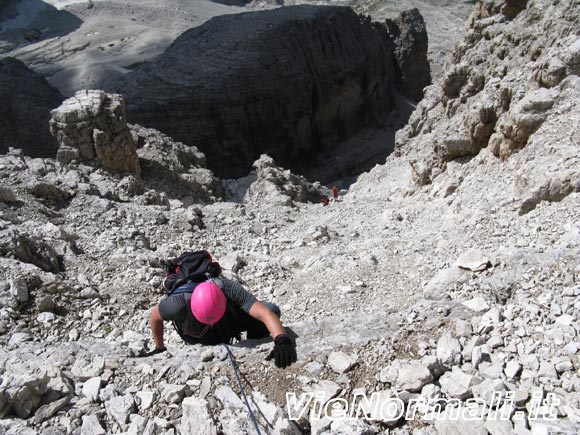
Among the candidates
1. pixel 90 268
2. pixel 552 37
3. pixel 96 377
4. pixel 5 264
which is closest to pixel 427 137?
pixel 552 37

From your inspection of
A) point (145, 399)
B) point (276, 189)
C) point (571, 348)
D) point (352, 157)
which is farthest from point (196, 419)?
point (352, 157)

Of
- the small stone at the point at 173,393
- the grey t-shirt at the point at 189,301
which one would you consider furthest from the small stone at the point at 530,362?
the small stone at the point at 173,393

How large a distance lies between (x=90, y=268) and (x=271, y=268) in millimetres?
3153

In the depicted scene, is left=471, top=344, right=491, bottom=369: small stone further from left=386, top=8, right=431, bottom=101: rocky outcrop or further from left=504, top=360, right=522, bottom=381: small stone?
left=386, top=8, right=431, bottom=101: rocky outcrop

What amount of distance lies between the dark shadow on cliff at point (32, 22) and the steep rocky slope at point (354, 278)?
124 ft

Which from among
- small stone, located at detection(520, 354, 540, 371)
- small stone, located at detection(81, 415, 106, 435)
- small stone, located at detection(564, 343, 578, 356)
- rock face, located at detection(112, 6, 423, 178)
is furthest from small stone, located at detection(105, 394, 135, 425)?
rock face, located at detection(112, 6, 423, 178)

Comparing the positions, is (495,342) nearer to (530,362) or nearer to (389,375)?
(530,362)

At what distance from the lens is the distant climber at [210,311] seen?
4000 mm

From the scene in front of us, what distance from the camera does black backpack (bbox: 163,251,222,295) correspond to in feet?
13.9

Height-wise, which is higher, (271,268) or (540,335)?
(540,335)

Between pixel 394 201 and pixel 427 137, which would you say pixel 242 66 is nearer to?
pixel 427 137

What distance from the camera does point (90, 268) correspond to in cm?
822

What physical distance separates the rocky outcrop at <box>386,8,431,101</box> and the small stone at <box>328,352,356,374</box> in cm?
3837

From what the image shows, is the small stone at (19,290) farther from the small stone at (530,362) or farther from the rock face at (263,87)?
the rock face at (263,87)
